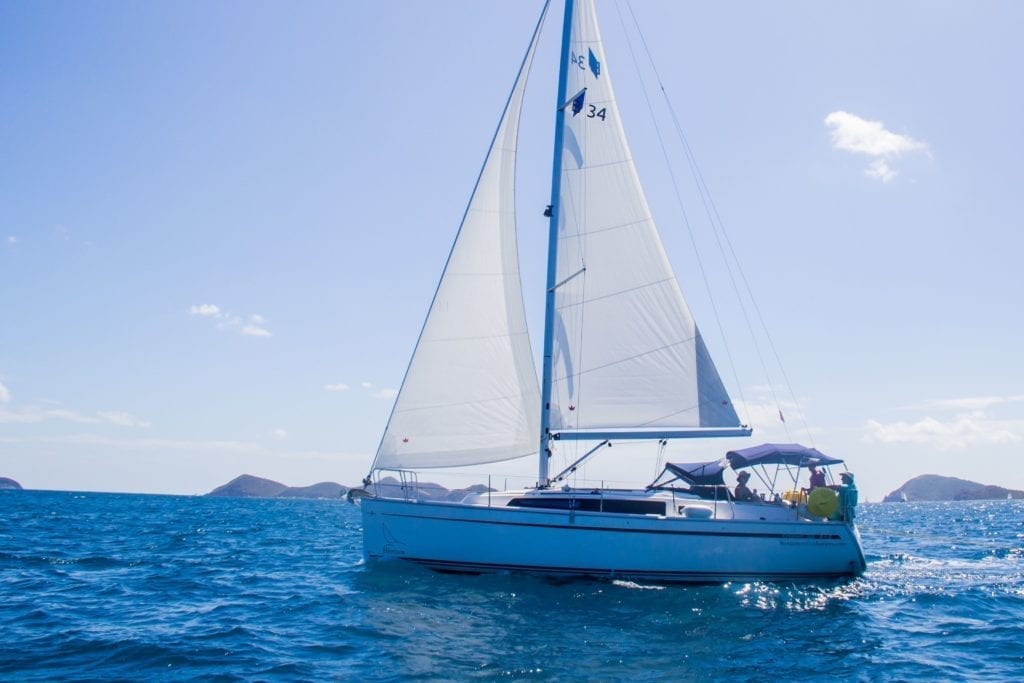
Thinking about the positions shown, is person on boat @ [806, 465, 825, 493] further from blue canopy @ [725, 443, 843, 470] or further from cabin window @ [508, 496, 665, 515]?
cabin window @ [508, 496, 665, 515]

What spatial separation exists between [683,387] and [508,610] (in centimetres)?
692

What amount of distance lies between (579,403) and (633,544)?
3.48m

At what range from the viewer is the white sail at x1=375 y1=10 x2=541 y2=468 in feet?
54.0

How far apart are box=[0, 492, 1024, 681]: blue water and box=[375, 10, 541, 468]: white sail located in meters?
2.93

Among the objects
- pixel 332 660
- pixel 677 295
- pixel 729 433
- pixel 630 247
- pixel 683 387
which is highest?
pixel 630 247

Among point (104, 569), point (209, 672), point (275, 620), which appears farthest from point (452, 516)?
point (104, 569)

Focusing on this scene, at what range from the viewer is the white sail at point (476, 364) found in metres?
16.5

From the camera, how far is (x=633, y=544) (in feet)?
49.5

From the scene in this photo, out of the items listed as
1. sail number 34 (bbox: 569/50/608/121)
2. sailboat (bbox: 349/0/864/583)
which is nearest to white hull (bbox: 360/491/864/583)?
sailboat (bbox: 349/0/864/583)

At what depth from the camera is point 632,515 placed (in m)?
15.1

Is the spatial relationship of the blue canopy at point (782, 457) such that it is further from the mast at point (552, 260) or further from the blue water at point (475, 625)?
the mast at point (552, 260)

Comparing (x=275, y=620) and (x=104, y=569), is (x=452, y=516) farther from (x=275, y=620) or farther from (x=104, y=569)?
(x=104, y=569)

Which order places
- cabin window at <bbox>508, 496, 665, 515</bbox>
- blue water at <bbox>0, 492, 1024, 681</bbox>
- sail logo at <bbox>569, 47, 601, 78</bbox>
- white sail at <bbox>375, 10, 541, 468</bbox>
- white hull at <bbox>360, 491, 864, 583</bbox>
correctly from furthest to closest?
sail logo at <bbox>569, 47, 601, 78</bbox> < white sail at <bbox>375, 10, 541, 468</bbox> < cabin window at <bbox>508, 496, 665, 515</bbox> < white hull at <bbox>360, 491, 864, 583</bbox> < blue water at <bbox>0, 492, 1024, 681</bbox>

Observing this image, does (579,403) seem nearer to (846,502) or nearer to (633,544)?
(633,544)
